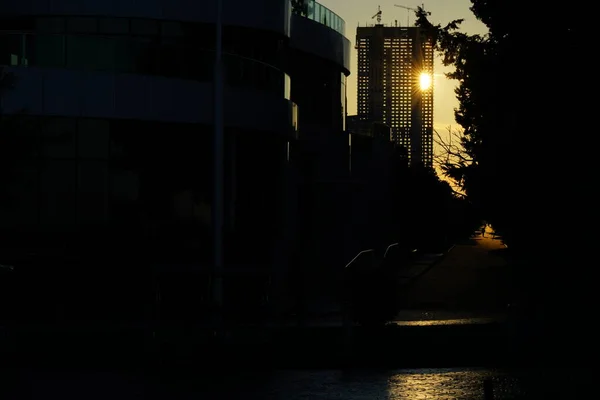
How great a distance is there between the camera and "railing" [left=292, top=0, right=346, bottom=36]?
46062 mm

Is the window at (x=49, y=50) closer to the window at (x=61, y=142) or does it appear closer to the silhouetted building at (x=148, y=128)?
the silhouetted building at (x=148, y=128)

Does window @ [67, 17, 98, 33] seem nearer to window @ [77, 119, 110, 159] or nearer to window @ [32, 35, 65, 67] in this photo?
window @ [32, 35, 65, 67]

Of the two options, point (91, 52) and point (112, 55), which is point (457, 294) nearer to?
point (112, 55)

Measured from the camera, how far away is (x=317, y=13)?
155ft

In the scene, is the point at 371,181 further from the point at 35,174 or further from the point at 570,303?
the point at 570,303

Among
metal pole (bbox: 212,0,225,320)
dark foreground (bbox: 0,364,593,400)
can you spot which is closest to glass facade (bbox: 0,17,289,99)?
metal pole (bbox: 212,0,225,320)

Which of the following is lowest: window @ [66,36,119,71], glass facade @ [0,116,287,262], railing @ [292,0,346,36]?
glass facade @ [0,116,287,262]

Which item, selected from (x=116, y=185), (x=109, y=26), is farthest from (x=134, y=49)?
(x=116, y=185)

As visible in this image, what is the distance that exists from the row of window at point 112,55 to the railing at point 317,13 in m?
14.2

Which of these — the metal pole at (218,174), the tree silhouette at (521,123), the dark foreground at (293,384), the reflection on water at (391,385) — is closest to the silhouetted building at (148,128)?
the metal pole at (218,174)

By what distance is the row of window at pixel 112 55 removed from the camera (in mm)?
28953

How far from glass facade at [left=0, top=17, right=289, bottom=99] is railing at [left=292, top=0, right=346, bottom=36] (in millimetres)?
10357

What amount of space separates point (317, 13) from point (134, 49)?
→ 1834 cm

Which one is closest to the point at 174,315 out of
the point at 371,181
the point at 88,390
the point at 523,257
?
the point at 523,257
